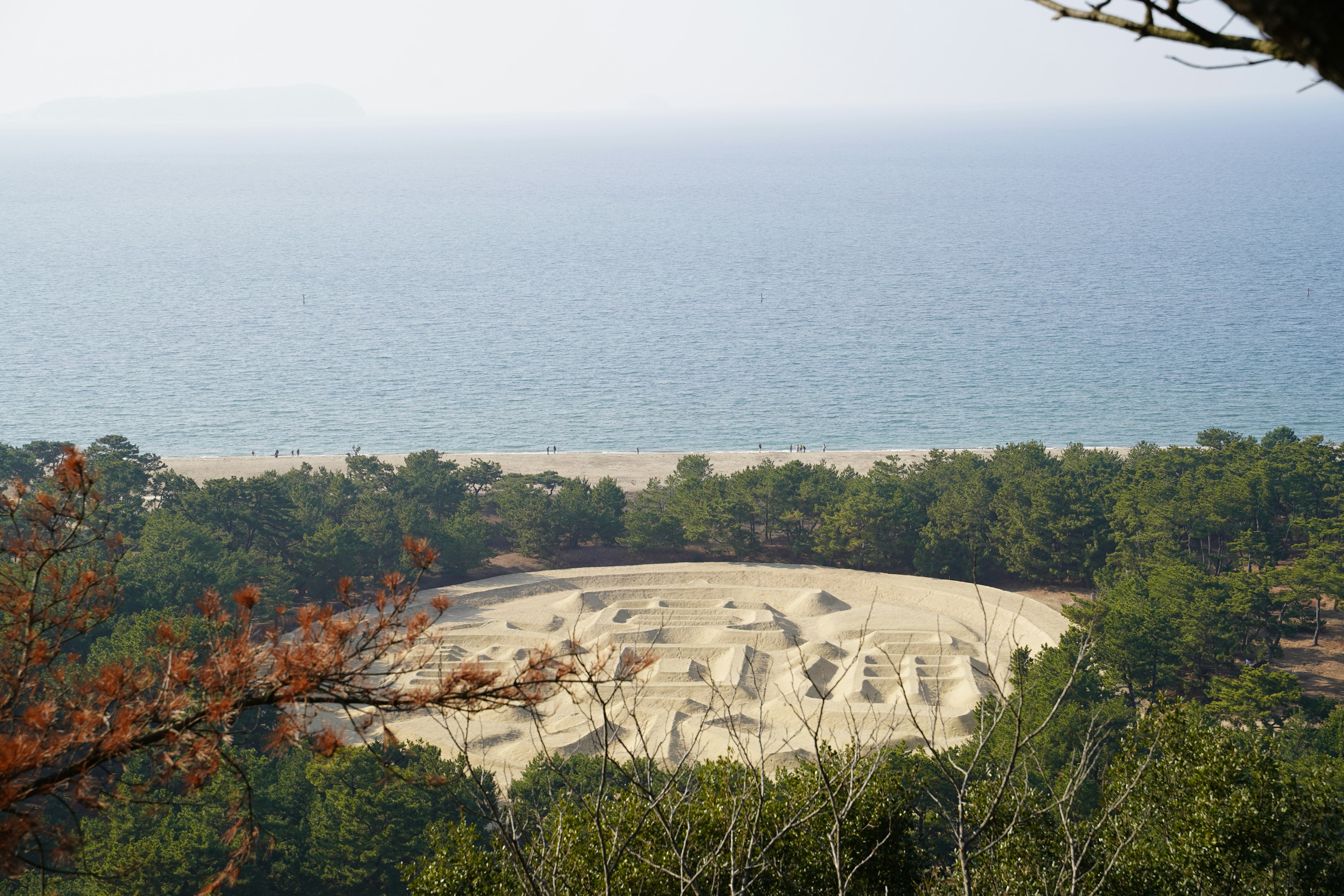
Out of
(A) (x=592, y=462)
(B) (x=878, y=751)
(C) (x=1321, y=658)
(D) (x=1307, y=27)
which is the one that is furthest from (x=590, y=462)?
(D) (x=1307, y=27)

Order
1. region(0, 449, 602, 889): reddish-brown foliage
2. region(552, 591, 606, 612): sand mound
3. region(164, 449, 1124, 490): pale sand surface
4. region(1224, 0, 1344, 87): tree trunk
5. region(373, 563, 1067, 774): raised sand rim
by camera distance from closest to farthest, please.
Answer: region(1224, 0, 1344, 87): tree trunk → region(0, 449, 602, 889): reddish-brown foliage → region(373, 563, 1067, 774): raised sand rim → region(552, 591, 606, 612): sand mound → region(164, 449, 1124, 490): pale sand surface

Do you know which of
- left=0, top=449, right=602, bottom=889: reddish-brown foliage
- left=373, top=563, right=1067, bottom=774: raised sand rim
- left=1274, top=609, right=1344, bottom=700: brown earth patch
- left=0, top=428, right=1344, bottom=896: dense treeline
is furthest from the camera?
left=1274, top=609, right=1344, bottom=700: brown earth patch

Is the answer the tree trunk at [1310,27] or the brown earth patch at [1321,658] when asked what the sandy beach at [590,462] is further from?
the tree trunk at [1310,27]

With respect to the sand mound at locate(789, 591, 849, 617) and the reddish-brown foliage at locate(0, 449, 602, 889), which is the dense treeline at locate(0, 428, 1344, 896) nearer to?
the reddish-brown foliage at locate(0, 449, 602, 889)

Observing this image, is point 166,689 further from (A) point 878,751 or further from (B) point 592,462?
(B) point 592,462

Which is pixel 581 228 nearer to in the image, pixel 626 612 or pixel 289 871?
pixel 626 612

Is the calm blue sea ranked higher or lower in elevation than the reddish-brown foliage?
lower

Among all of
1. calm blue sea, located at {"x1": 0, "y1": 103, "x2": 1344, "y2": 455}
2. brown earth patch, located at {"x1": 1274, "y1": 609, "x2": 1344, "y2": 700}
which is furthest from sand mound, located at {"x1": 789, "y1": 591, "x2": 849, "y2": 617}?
calm blue sea, located at {"x1": 0, "y1": 103, "x2": 1344, "y2": 455}
